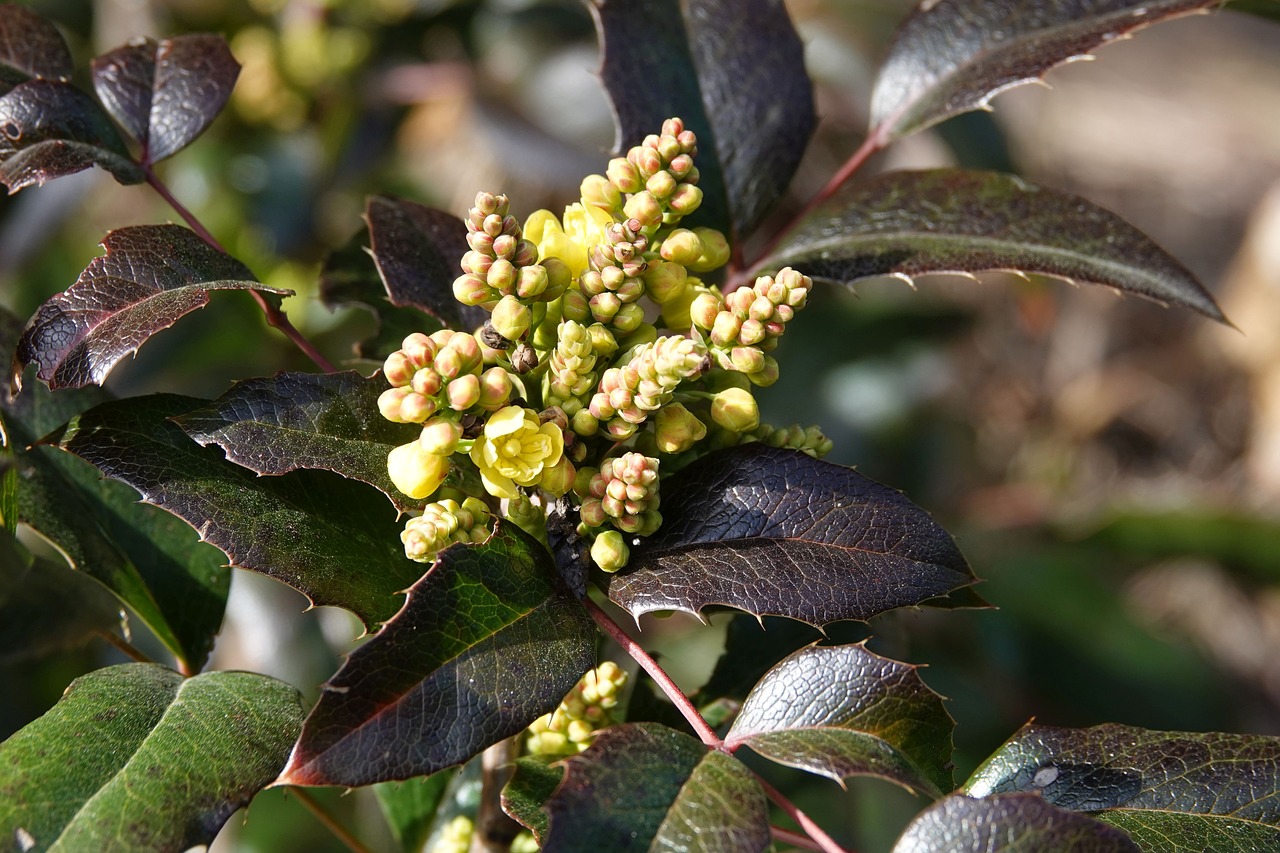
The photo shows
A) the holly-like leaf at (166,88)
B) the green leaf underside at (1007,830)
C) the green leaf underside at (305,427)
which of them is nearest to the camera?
the green leaf underside at (1007,830)

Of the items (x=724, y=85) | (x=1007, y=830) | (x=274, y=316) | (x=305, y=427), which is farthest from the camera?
(x=724, y=85)

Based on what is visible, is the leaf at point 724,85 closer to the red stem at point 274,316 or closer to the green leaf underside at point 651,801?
the red stem at point 274,316

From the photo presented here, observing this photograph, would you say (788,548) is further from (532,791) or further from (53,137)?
(53,137)

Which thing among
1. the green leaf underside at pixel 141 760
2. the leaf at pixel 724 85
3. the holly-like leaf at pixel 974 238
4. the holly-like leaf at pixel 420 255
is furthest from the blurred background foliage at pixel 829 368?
the green leaf underside at pixel 141 760

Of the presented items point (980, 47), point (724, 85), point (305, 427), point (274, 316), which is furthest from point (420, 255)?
point (980, 47)

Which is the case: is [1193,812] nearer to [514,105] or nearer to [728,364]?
[728,364]

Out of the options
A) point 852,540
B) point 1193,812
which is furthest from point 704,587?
point 1193,812
